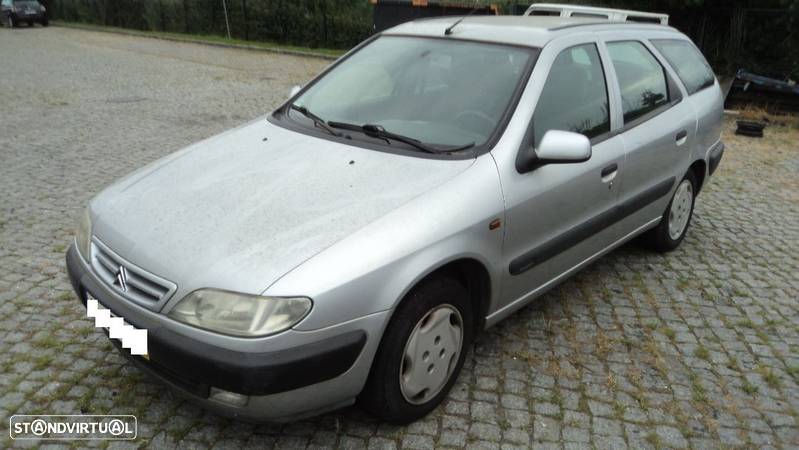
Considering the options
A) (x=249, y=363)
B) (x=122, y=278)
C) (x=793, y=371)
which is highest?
(x=122, y=278)

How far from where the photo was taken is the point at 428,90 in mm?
3326

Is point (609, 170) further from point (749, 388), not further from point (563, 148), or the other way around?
point (749, 388)

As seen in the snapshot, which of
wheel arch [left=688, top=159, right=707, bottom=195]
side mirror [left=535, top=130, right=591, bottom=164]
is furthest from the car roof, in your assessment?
wheel arch [left=688, top=159, right=707, bottom=195]

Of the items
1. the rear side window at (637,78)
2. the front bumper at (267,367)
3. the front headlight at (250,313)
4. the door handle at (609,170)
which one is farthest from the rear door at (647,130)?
the front headlight at (250,313)

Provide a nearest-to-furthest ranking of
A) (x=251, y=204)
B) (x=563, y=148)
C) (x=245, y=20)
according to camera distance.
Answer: (x=251, y=204) → (x=563, y=148) → (x=245, y=20)

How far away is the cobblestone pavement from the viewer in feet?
9.11

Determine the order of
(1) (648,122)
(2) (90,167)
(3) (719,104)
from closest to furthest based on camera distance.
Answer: (1) (648,122) < (3) (719,104) < (2) (90,167)

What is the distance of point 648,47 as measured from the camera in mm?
4211

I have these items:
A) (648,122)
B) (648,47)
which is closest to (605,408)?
(648,122)

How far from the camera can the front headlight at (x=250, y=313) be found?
86.5 inches

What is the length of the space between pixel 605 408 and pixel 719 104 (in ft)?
9.84

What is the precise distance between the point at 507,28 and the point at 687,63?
6.20 feet

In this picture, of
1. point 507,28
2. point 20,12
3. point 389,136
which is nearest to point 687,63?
point 507,28

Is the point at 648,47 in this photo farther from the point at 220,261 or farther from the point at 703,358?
the point at 220,261
